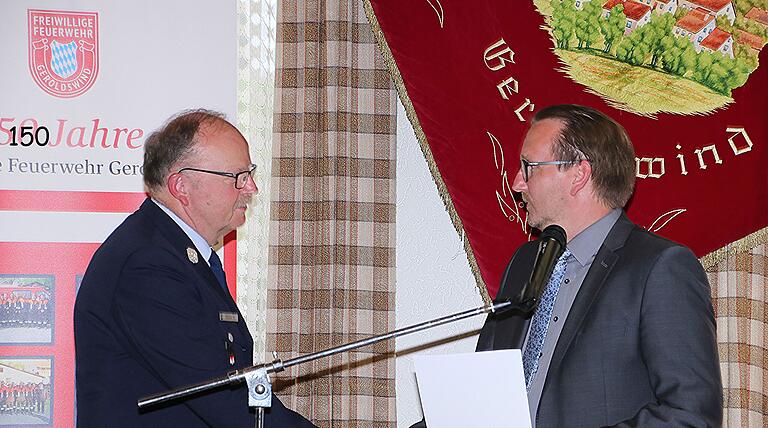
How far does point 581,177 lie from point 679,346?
1.68 feet

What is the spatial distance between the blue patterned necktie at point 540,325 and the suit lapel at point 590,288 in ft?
0.25

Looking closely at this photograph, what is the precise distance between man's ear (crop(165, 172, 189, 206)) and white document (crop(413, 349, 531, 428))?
85cm

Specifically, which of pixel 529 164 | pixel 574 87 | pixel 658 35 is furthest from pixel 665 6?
pixel 529 164

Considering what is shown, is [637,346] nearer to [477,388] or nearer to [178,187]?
[477,388]

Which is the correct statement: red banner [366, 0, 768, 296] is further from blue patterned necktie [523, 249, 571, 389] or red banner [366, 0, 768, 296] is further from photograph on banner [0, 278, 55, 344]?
photograph on banner [0, 278, 55, 344]

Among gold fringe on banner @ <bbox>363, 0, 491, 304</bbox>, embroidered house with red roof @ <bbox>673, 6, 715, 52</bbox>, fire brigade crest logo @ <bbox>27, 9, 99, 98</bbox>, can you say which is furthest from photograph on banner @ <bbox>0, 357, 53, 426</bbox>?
embroidered house with red roof @ <bbox>673, 6, 715, 52</bbox>

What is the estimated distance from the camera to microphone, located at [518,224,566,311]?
1.85 m

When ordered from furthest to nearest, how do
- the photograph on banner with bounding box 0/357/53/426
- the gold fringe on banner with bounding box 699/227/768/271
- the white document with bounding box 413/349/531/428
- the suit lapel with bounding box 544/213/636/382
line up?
1. the gold fringe on banner with bounding box 699/227/768/271
2. the photograph on banner with bounding box 0/357/53/426
3. the suit lapel with bounding box 544/213/636/382
4. the white document with bounding box 413/349/531/428

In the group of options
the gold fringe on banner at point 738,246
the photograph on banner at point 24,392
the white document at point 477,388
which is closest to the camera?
the white document at point 477,388

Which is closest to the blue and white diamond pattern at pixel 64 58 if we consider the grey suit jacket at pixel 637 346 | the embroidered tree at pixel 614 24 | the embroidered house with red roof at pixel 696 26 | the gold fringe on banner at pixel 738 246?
the embroidered tree at pixel 614 24

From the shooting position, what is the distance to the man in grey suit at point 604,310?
2045 mm

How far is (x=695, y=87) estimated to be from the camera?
3787 mm

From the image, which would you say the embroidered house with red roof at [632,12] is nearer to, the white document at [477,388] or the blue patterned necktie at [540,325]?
the blue patterned necktie at [540,325]

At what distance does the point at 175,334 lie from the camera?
2.27 m
